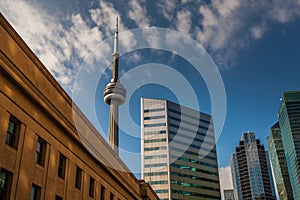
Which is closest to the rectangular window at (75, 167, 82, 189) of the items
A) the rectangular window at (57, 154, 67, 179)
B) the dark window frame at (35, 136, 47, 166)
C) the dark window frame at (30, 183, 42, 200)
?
the rectangular window at (57, 154, 67, 179)

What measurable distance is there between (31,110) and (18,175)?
4.44 metres

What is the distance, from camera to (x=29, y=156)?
66.7 feet

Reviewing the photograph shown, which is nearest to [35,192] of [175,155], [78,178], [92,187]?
Result: [78,178]

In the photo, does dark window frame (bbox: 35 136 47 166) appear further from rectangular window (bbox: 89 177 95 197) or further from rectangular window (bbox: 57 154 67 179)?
rectangular window (bbox: 89 177 95 197)

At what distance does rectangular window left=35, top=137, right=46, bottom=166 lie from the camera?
2175cm

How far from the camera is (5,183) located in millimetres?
17984

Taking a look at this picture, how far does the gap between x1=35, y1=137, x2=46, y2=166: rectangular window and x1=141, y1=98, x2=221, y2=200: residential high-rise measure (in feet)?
399

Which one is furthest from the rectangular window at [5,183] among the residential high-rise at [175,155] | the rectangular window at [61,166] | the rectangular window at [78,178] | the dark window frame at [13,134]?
the residential high-rise at [175,155]

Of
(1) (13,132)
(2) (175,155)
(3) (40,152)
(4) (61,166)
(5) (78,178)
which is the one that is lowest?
(5) (78,178)

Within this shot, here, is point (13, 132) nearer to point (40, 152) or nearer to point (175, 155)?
point (40, 152)

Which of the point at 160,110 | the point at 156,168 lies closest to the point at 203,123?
the point at 160,110

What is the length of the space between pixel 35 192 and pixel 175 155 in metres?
134

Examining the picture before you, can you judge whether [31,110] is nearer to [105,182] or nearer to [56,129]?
[56,129]

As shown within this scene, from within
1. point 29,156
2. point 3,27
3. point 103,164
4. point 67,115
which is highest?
point 3,27
